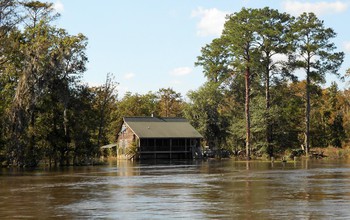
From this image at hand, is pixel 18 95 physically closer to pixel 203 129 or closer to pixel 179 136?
pixel 179 136

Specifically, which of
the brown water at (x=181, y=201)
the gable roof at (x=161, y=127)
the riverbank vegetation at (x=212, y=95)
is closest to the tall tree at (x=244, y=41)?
the riverbank vegetation at (x=212, y=95)

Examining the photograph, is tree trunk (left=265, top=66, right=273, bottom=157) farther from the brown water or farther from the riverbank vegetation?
the brown water

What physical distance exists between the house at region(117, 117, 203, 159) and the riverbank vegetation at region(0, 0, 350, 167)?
4.18m

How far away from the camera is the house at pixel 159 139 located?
85.3m

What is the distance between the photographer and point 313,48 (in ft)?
250

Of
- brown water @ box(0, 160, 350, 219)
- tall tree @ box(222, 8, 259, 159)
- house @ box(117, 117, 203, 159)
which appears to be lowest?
brown water @ box(0, 160, 350, 219)

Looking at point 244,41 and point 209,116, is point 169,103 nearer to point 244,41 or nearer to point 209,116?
point 209,116

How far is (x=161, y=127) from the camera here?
8881 cm

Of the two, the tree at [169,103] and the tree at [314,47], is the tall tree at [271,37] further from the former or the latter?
the tree at [169,103]

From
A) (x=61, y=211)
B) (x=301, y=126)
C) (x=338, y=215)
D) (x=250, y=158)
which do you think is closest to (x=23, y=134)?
(x=250, y=158)

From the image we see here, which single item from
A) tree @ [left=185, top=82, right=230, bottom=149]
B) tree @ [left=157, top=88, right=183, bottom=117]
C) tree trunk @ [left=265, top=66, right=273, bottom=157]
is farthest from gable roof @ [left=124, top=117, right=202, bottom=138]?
tree @ [left=157, top=88, right=183, bottom=117]

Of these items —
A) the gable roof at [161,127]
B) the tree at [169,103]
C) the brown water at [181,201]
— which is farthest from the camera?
the tree at [169,103]

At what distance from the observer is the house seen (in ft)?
280

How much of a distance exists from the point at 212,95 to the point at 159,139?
39.7 ft
